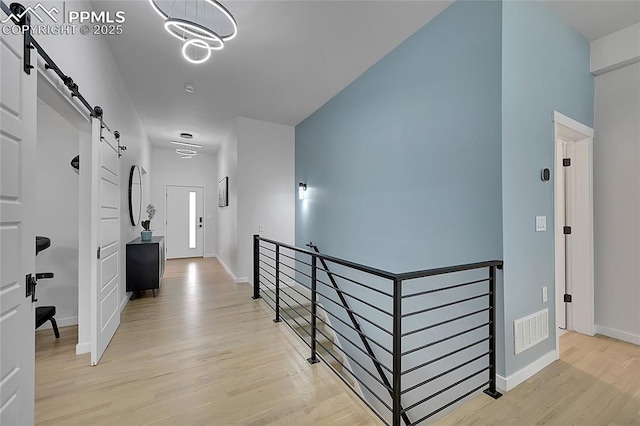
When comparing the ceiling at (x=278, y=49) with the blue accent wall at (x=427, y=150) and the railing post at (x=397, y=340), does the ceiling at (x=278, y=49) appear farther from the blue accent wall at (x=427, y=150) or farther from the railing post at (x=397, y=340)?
the railing post at (x=397, y=340)

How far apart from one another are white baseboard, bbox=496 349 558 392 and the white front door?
8.97 ft

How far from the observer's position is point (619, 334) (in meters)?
2.76

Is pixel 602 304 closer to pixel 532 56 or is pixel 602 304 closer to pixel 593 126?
pixel 593 126

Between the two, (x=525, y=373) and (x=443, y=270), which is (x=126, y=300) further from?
(x=525, y=373)

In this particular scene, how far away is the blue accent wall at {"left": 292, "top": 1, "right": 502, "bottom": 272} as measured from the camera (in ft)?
6.81

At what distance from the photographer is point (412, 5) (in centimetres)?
233

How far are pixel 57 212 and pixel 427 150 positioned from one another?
398 centimetres

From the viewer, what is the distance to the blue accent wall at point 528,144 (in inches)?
79.4

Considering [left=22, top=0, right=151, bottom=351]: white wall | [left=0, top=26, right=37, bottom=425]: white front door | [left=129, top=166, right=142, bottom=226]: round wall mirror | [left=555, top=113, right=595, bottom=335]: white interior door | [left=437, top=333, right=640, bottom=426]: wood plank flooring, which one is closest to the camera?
[left=0, top=26, right=37, bottom=425]: white front door

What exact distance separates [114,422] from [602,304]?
434 cm

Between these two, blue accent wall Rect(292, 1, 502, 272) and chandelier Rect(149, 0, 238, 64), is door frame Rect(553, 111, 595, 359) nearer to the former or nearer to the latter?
blue accent wall Rect(292, 1, 502, 272)

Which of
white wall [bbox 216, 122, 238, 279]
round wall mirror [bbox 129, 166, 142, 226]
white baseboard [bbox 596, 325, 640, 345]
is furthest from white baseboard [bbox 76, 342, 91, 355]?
white baseboard [bbox 596, 325, 640, 345]

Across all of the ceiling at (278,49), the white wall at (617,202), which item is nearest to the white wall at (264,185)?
the ceiling at (278,49)

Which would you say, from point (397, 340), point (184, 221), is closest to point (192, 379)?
point (397, 340)
